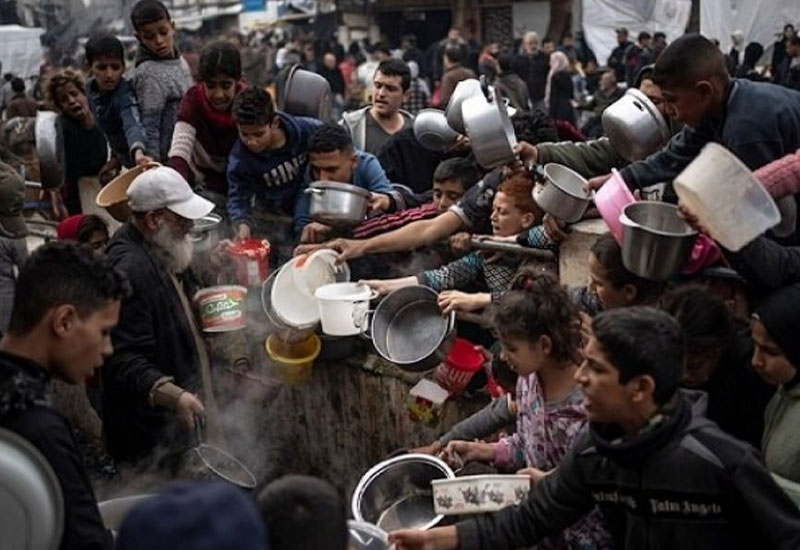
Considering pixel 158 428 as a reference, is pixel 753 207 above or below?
above

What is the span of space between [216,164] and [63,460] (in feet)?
13.1

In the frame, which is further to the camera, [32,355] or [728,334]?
[728,334]

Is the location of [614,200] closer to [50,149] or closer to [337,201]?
[337,201]

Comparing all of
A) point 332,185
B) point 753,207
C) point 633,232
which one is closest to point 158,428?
point 332,185

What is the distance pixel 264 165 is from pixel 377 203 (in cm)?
77

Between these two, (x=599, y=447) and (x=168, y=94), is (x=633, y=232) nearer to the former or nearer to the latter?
(x=599, y=447)

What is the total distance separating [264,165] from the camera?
566 centimetres

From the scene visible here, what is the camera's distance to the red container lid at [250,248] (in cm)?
534

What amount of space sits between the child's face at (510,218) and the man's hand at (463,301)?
0.39 m

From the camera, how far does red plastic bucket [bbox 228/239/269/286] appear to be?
5.32 metres

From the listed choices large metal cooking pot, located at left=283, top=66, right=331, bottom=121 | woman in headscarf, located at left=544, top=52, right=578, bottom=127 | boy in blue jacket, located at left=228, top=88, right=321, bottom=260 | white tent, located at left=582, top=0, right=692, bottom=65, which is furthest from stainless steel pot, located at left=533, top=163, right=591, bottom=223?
white tent, located at left=582, top=0, right=692, bottom=65

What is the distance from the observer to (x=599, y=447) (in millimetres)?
2676

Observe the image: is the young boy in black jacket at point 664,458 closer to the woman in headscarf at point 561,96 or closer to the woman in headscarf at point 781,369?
the woman in headscarf at point 781,369

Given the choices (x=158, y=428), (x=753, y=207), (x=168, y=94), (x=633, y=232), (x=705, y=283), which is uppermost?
(x=753, y=207)
